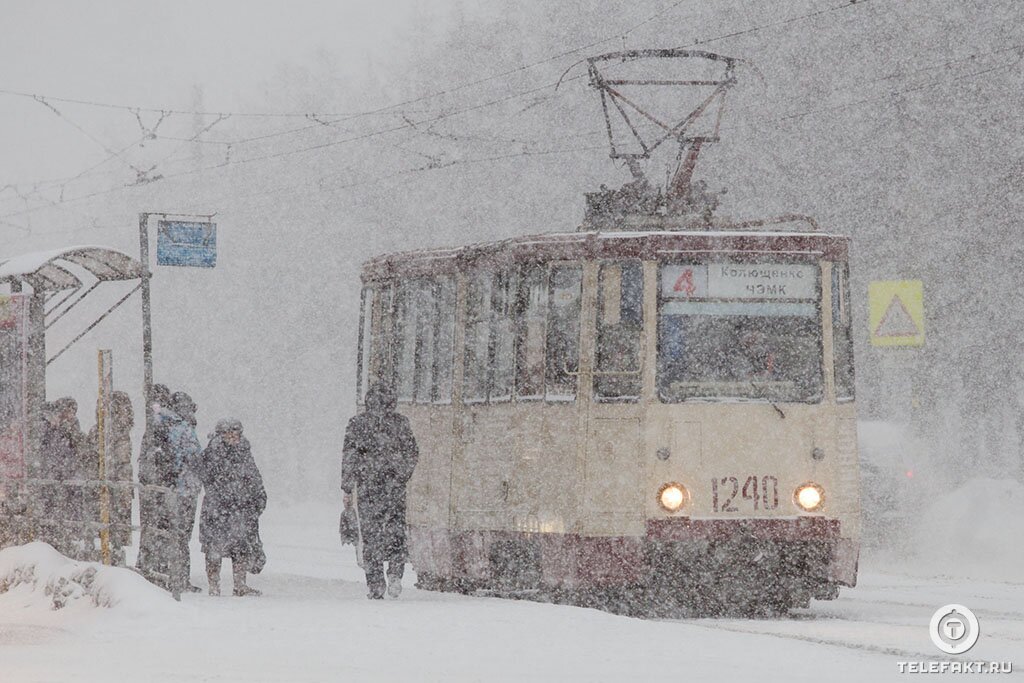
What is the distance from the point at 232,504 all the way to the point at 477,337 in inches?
103

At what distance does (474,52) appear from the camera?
172ft

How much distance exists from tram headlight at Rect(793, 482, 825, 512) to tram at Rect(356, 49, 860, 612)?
0.5 inches

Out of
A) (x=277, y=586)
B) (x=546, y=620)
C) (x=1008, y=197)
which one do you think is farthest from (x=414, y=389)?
(x=1008, y=197)

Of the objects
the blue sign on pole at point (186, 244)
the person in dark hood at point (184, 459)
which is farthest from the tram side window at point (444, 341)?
the blue sign on pole at point (186, 244)

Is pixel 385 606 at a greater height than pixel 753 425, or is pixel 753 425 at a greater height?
pixel 753 425

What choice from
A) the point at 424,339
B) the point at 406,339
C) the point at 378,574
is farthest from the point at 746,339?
the point at 406,339

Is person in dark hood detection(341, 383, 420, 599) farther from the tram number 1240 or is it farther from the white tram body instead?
the tram number 1240

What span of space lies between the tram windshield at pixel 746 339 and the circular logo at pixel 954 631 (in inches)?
78.6

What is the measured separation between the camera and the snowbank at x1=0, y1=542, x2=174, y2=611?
1327 centimetres

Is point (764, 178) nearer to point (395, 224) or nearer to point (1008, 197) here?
point (1008, 197)

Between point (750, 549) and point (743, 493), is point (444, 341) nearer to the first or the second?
point (743, 493)

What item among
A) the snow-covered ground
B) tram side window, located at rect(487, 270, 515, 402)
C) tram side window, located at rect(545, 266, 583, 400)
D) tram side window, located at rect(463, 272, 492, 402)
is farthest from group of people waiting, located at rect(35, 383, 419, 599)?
tram side window, located at rect(545, 266, 583, 400)

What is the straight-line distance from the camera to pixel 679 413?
1430cm

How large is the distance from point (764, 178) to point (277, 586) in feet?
66.1
